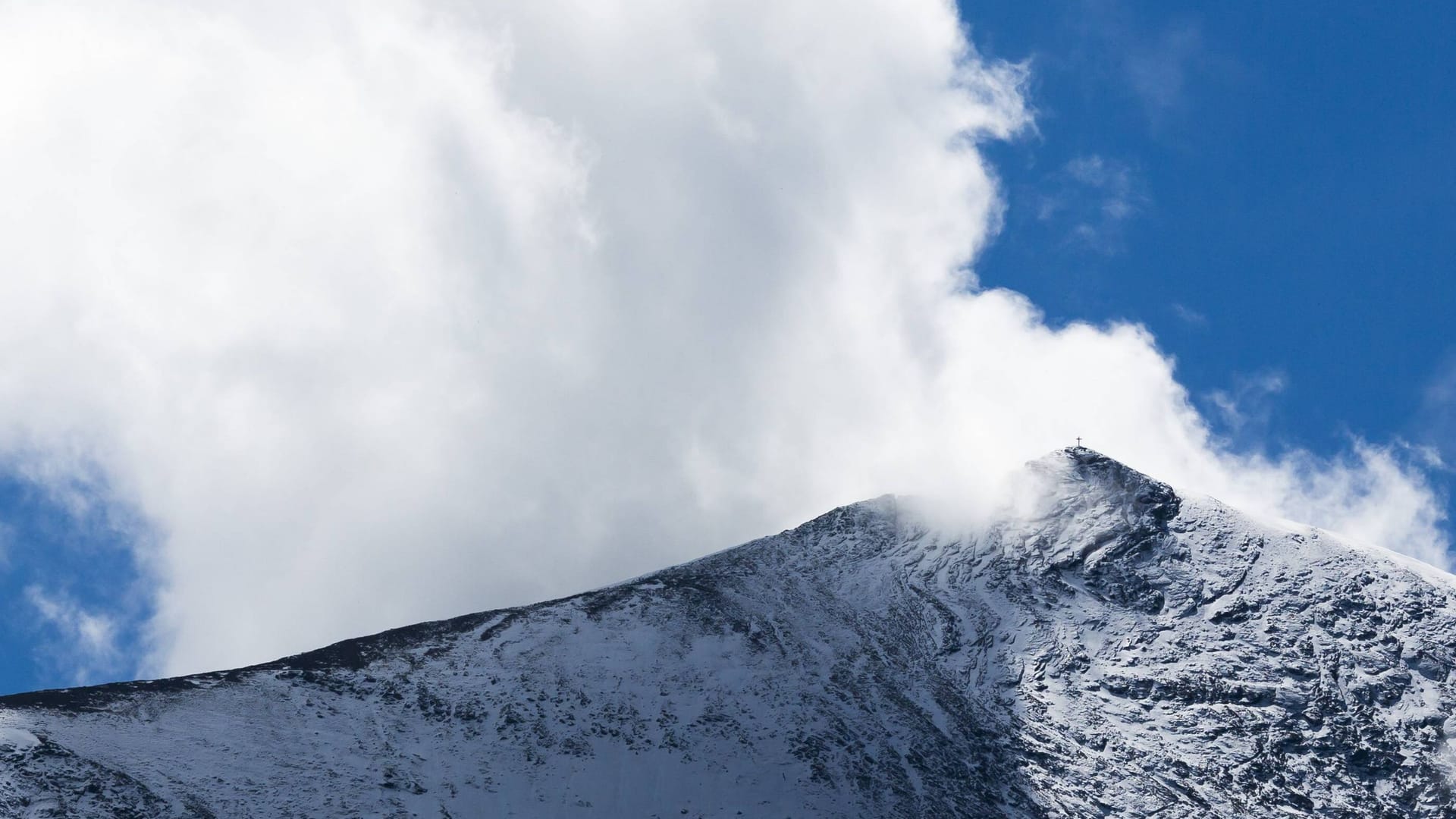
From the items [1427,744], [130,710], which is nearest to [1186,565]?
[1427,744]

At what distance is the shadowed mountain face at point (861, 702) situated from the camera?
120938mm

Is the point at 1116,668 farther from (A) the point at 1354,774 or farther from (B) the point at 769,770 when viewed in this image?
(B) the point at 769,770

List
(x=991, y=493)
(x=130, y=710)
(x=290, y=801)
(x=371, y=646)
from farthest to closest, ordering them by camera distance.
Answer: (x=991, y=493), (x=371, y=646), (x=130, y=710), (x=290, y=801)

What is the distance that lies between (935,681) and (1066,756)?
17.0 m

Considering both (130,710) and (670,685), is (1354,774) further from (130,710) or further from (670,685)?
(130,710)

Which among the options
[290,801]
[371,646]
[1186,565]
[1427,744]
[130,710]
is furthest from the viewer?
[1186,565]

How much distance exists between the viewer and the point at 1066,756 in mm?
135375

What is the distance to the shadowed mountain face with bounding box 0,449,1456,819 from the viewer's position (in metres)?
121

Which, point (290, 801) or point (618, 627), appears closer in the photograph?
point (290, 801)

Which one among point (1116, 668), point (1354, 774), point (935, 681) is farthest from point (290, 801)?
point (1354, 774)

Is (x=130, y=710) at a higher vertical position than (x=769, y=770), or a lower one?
higher

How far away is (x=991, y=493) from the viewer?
19000cm

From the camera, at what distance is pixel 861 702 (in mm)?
140500

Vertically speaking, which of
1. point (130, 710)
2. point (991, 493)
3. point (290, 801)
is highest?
point (991, 493)
